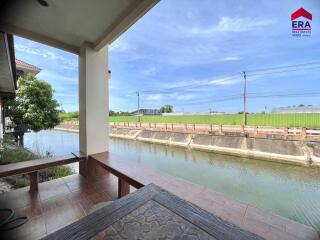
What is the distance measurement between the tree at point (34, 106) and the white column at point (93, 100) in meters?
4.04

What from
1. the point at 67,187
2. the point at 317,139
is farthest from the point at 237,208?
the point at 317,139

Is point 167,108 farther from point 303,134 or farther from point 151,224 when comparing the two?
point 151,224

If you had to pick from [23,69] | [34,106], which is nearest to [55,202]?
[34,106]

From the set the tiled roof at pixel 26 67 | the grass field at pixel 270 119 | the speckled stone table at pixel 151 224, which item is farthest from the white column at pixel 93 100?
the grass field at pixel 270 119

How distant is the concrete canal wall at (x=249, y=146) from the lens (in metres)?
7.85

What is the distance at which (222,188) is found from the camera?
16.8 ft

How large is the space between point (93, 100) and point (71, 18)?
115cm

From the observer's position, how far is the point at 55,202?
194cm

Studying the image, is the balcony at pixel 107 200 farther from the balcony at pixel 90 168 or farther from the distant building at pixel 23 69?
the distant building at pixel 23 69

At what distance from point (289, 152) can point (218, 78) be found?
11675mm

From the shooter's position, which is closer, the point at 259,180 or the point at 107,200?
the point at 107,200

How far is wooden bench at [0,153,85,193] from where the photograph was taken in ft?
6.16

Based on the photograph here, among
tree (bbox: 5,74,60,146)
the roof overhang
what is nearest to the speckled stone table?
the roof overhang

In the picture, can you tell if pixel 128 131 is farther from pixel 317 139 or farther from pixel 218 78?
pixel 317 139
